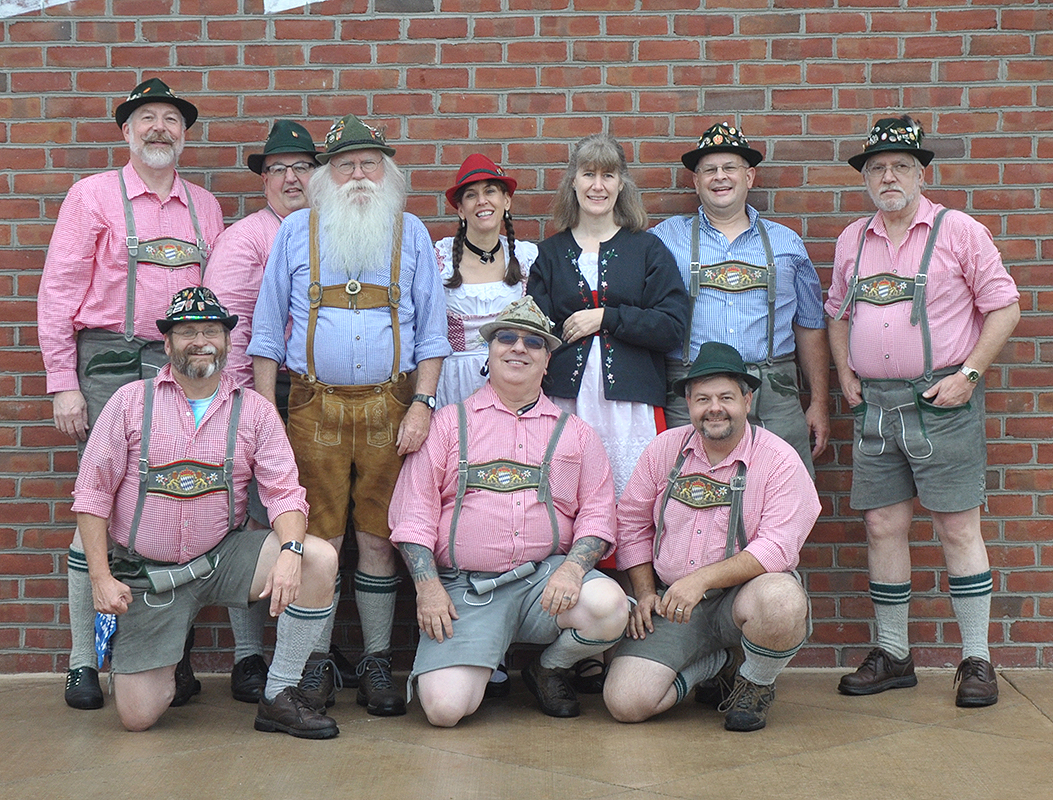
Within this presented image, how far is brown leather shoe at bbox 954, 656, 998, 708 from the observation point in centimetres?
446

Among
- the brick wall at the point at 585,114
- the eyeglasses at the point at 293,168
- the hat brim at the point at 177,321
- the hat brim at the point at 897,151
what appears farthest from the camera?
the brick wall at the point at 585,114

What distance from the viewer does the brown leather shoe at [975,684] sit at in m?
→ 4.46

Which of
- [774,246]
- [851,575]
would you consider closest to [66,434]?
[774,246]

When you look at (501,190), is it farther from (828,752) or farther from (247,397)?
(828,752)

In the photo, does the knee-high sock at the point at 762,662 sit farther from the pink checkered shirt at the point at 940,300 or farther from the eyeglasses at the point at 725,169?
the eyeglasses at the point at 725,169

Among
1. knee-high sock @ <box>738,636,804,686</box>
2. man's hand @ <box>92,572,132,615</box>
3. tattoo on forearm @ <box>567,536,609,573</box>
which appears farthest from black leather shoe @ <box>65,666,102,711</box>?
knee-high sock @ <box>738,636,804,686</box>

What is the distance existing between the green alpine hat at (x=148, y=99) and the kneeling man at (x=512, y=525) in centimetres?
157

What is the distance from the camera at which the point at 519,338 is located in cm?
440

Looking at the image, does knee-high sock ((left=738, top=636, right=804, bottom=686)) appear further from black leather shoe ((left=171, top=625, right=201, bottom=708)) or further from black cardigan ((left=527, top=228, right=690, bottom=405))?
black leather shoe ((left=171, top=625, right=201, bottom=708))

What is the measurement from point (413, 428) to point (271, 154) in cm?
136

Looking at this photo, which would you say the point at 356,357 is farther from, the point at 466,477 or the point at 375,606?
the point at 375,606

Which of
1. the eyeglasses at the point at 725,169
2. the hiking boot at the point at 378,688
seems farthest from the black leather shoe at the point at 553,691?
the eyeglasses at the point at 725,169

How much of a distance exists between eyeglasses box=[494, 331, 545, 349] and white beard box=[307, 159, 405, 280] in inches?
22.1

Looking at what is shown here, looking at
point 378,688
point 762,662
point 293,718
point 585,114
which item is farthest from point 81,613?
point 585,114
